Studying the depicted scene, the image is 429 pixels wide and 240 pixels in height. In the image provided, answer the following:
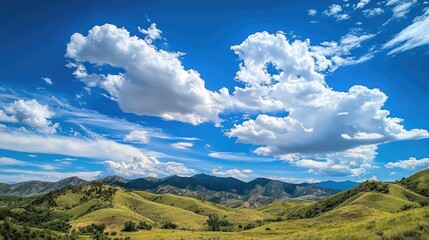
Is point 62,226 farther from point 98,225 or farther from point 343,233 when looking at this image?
point 343,233

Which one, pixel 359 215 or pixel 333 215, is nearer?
pixel 359 215

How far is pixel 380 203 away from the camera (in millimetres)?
199625

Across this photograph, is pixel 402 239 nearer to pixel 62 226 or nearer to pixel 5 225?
pixel 5 225

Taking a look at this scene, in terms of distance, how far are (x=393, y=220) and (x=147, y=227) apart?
193 meters

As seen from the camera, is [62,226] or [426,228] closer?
[426,228]

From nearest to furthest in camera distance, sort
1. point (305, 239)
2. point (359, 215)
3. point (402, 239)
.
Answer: point (402, 239) < point (305, 239) < point (359, 215)

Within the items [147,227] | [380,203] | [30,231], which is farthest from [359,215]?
[30,231]

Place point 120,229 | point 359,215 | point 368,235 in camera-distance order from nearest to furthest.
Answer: point 368,235, point 359,215, point 120,229

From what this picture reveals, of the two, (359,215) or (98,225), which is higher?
(359,215)

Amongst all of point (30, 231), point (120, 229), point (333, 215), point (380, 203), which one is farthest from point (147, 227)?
point (380, 203)

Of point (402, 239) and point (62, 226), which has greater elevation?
point (402, 239)

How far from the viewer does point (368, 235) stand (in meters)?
20.5

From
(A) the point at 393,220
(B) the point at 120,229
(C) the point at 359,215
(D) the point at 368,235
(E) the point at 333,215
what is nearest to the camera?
(D) the point at 368,235

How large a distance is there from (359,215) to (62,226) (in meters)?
164
